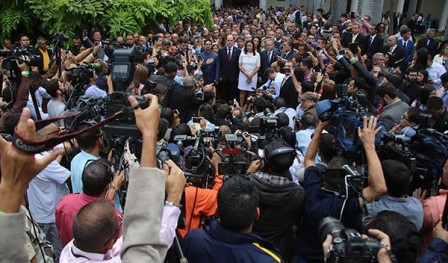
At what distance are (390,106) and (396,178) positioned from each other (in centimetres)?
318

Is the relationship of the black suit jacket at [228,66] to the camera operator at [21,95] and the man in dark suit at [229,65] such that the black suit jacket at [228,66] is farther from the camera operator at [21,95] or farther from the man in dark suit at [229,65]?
the camera operator at [21,95]

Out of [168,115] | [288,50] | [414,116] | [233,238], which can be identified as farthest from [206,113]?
[288,50]

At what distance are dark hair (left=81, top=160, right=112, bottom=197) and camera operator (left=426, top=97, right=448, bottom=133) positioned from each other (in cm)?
430

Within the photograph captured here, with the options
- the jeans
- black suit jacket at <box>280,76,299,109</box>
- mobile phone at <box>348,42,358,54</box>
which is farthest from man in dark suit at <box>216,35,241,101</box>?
the jeans

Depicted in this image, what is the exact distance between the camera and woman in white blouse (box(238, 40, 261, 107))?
32.0ft

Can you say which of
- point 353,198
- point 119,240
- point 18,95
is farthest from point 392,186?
point 18,95

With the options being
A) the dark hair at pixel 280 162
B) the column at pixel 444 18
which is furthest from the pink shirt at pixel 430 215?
the column at pixel 444 18

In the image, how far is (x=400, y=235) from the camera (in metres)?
2.40

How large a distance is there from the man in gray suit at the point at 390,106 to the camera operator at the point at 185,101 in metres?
2.96

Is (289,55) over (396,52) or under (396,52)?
under

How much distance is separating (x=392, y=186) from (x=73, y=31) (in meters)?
10.6

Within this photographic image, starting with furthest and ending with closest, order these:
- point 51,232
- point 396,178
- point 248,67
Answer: point 248,67, point 51,232, point 396,178

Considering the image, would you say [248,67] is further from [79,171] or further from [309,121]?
[79,171]

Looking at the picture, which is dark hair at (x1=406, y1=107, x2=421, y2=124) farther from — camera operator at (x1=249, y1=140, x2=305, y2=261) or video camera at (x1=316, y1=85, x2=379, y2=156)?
camera operator at (x1=249, y1=140, x2=305, y2=261)
